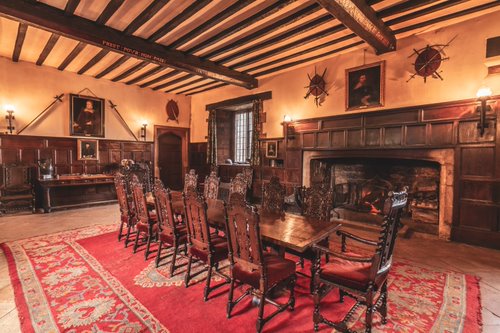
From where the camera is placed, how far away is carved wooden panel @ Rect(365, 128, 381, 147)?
491 centimetres

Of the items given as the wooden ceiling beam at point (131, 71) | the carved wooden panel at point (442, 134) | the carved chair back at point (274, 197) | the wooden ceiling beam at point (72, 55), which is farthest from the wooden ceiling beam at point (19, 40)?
the carved wooden panel at point (442, 134)

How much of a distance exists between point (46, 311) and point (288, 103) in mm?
5911

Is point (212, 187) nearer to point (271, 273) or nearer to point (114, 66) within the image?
point (271, 273)

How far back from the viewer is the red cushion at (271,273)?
208cm

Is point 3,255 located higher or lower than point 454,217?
lower

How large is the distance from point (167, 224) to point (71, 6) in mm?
3580

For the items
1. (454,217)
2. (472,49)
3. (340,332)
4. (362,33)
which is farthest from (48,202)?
(472,49)

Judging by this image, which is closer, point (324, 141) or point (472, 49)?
point (472, 49)

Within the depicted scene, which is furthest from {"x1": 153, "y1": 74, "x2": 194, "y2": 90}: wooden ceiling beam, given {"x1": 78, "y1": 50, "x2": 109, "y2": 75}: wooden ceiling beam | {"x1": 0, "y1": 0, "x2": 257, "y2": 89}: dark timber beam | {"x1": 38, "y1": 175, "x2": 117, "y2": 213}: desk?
{"x1": 38, "y1": 175, "x2": 117, "y2": 213}: desk

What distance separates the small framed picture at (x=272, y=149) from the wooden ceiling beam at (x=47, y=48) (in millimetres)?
5121

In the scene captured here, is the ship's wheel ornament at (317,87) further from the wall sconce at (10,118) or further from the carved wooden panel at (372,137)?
the wall sconce at (10,118)

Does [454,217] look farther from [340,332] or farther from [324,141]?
[340,332]

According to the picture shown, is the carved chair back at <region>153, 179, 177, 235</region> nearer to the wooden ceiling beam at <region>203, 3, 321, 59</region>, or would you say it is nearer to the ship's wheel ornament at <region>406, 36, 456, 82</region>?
the wooden ceiling beam at <region>203, 3, 321, 59</region>

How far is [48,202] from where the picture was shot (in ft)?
20.0
